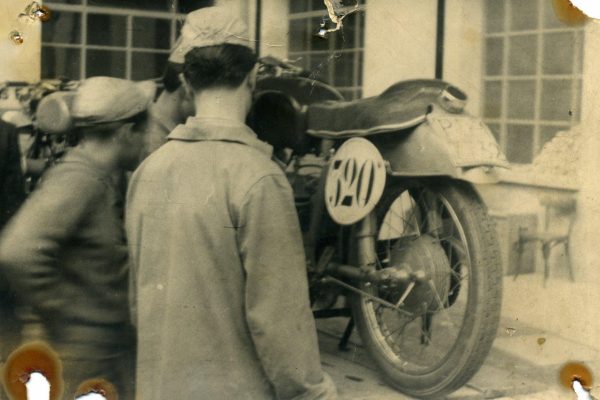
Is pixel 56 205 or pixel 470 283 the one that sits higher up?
pixel 56 205

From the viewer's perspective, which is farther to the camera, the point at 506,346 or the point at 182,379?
the point at 506,346

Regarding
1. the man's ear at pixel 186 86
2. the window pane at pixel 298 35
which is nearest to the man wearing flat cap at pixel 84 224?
the man's ear at pixel 186 86

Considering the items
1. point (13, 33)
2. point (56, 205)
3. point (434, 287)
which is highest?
point (13, 33)

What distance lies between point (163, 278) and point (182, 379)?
1.30ft

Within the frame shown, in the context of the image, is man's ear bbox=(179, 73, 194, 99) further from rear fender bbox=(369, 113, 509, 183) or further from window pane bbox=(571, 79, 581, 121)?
window pane bbox=(571, 79, 581, 121)

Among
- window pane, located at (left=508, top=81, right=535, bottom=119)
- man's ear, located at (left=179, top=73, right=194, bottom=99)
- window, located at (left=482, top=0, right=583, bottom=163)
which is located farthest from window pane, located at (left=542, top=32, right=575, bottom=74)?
man's ear, located at (left=179, top=73, right=194, bottom=99)

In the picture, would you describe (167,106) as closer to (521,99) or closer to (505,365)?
(521,99)


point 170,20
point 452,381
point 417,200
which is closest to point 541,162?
point 417,200

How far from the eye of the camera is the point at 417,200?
3.70 meters

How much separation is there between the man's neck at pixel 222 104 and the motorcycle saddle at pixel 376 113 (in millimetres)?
281

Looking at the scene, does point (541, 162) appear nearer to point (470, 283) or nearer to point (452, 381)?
point (470, 283)

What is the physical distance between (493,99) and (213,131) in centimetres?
114

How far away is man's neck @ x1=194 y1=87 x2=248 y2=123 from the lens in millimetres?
3555

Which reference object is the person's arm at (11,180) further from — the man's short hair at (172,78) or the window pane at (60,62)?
the man's short hair at (172,78)
